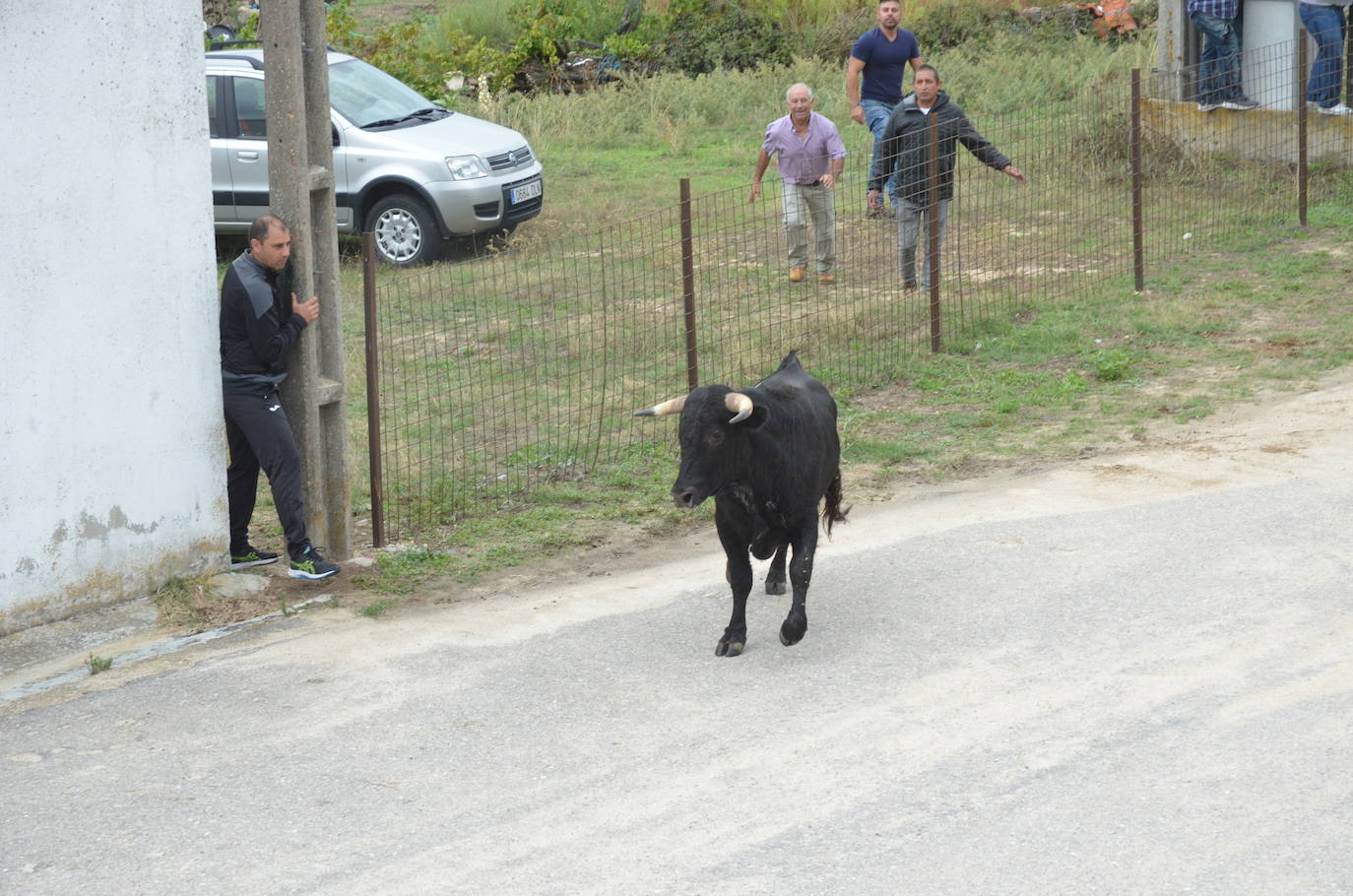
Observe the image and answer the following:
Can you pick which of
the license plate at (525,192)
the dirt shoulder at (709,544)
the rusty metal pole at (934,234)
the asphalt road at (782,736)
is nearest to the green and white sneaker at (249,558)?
the dirt shoulder at (709,544)

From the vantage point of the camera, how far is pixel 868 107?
15.0m

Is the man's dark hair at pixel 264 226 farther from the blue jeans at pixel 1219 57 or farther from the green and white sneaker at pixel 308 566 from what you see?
the blue jeans at pixel 1219 57

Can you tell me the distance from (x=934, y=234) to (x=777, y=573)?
187 inches

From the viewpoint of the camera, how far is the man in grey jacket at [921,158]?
39.4 ft

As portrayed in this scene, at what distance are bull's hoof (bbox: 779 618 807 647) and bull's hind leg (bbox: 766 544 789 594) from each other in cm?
65

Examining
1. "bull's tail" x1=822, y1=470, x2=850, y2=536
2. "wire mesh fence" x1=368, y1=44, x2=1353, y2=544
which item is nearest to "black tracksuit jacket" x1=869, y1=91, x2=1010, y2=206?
"wire mesh fence" x1=368, y1=44, x2=1353, y2=544

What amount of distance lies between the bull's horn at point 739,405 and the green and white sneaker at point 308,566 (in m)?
2.51

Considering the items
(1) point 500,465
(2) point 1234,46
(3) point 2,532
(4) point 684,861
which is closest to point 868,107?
(2) point 1234,46

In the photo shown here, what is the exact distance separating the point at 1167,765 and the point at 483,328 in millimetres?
8006

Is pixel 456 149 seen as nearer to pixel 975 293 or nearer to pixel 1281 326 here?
pixel 975 293

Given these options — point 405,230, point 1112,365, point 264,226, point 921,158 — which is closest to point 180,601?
point 264,226

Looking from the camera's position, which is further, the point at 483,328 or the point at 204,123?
the point at 483,328

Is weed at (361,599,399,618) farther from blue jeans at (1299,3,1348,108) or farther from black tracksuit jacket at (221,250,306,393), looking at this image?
blue jeans at (1299,3,1348,108)

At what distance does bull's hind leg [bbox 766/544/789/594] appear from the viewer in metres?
7.47
